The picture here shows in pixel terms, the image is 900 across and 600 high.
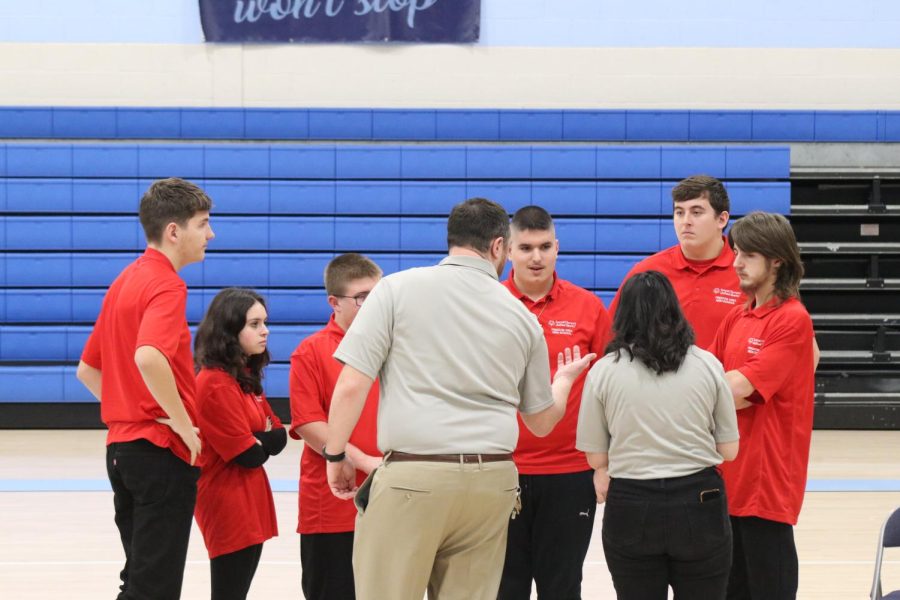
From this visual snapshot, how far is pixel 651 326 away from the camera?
249 centimetres

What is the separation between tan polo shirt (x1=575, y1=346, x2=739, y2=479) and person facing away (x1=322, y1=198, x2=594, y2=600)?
0.83 feet

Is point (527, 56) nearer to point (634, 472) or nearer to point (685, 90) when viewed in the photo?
point (685, 90)

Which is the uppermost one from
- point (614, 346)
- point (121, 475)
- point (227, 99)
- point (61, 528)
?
point (227, 99)

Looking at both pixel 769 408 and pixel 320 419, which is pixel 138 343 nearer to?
pixel 320 419

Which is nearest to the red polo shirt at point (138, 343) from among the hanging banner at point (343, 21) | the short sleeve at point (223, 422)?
the short sleeve at point (223, 422)

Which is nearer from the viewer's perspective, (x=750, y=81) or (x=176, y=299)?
(x=176, y=299)

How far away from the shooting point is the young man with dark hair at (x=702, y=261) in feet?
10.6

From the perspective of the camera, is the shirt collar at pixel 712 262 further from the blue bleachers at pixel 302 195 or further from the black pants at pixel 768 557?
the blue bleachers at pixel 302 195

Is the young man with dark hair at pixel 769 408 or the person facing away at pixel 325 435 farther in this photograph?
the person facing away at pixel 325 435

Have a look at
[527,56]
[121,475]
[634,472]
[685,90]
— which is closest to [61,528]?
[121,475]

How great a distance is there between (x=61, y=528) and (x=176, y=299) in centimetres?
298

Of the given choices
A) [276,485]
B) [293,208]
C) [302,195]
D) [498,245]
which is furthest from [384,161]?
[498,245]

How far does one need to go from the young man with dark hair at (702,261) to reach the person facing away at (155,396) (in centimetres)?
140

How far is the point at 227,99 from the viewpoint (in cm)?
924
